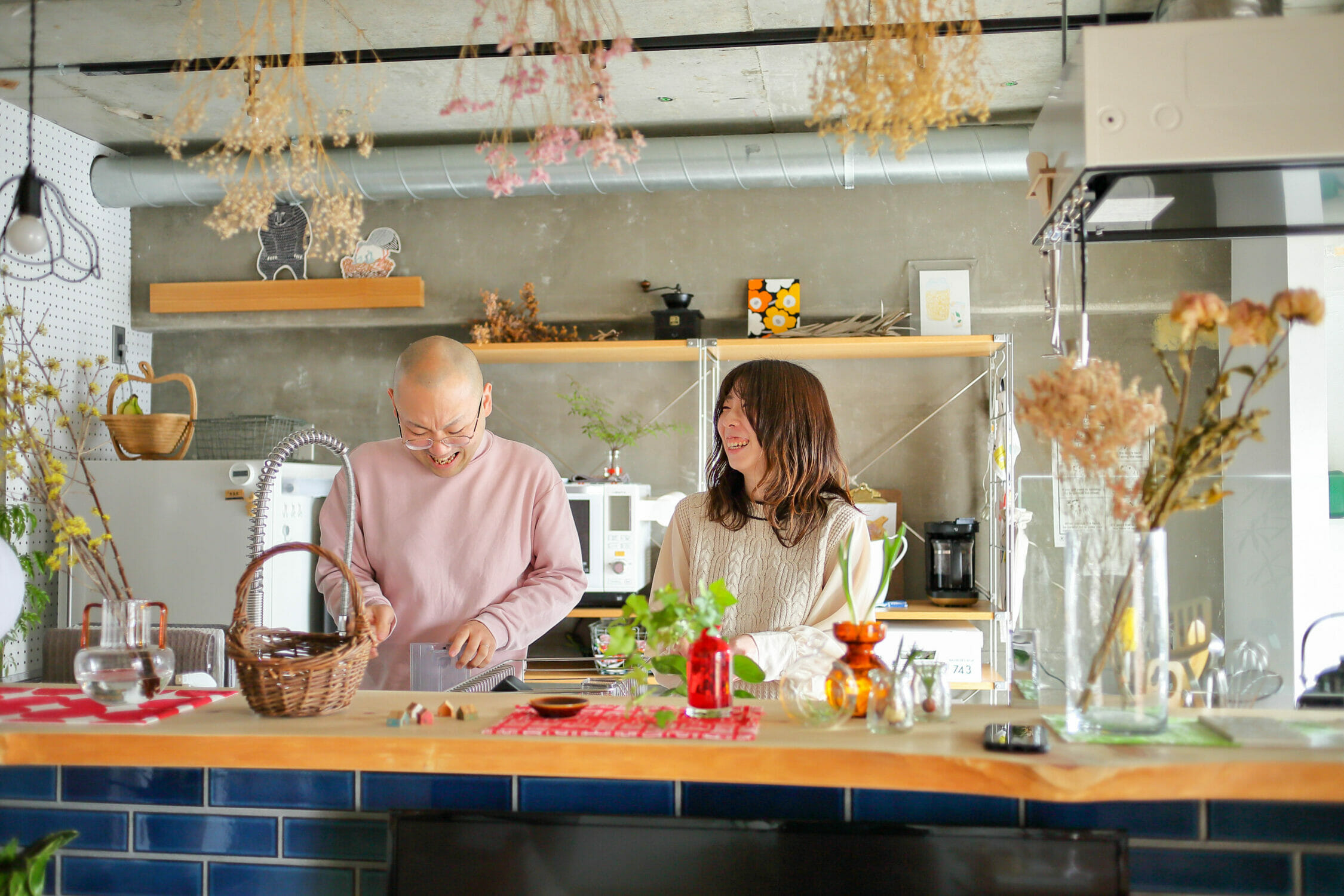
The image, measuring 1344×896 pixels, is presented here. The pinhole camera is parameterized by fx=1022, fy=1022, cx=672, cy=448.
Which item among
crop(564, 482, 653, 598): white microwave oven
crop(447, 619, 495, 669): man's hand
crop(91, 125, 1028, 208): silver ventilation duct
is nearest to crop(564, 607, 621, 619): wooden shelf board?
crop(564, 482, 653, 598): white microwave oven

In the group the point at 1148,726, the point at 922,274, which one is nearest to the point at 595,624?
the point at 922,274

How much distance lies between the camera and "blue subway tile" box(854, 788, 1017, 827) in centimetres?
132

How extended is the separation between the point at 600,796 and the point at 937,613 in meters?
2.98

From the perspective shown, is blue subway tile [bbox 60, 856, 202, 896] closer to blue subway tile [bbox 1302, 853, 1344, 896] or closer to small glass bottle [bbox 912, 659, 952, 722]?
small glass bottle [bbox 912, 659, 952, 722]

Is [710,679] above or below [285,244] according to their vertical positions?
below

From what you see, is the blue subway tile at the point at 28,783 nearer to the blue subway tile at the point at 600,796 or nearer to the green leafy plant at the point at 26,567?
the blue subway tile at the point at 600,796

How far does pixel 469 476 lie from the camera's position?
2582 millimetres

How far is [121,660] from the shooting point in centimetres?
155

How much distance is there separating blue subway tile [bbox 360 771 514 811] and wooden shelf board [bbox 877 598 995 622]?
2.79 meters

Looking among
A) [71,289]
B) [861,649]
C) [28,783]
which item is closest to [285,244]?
[71,289]

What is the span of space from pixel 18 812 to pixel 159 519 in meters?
2.93

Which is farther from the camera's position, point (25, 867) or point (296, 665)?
point (296, 665)

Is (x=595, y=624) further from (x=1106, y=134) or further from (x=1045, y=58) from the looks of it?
(x=1106, y=134)

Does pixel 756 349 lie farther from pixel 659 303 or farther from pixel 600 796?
pixel 600 796
